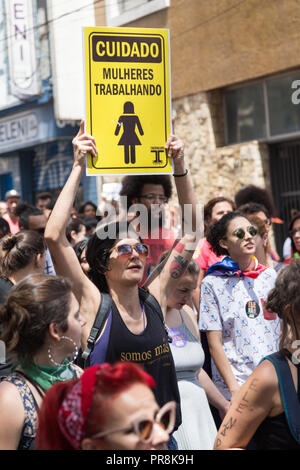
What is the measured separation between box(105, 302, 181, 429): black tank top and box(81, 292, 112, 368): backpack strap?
0.04m

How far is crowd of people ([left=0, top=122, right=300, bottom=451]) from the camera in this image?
7.04 feet

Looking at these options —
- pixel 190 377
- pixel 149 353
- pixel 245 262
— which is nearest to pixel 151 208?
pixel 245 262

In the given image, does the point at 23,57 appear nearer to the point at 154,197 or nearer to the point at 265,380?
the point at 154,197

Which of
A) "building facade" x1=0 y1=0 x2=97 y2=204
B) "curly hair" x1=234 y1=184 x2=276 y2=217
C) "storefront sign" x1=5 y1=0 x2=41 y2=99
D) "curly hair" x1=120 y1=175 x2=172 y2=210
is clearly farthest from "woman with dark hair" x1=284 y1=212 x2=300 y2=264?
"storefront sign" x1=5 y1=0 x2=41 y2=99

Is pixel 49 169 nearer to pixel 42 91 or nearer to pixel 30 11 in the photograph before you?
pixel 42 91

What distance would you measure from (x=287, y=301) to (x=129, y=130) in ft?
5.52

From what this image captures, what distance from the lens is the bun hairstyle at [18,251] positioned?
4.48 metres

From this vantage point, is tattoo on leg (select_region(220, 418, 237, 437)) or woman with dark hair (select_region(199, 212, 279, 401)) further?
woman with dark hair (select_region(199, 212, 279, 401))

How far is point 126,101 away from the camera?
429 centimetres

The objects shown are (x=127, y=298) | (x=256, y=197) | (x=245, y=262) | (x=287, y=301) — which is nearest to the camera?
(x=287, y=301)

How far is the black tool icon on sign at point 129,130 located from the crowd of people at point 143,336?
0.21 meters

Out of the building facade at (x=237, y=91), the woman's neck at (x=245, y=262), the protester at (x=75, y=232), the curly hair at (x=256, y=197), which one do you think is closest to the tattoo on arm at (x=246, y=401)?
the woman's neck at (x=245, y=262)

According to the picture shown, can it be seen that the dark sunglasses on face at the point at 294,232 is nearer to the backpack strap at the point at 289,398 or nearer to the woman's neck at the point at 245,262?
the woman's neck at the point at 245,262

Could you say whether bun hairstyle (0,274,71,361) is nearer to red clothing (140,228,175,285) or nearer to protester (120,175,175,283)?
protester (120,175,175,283)
